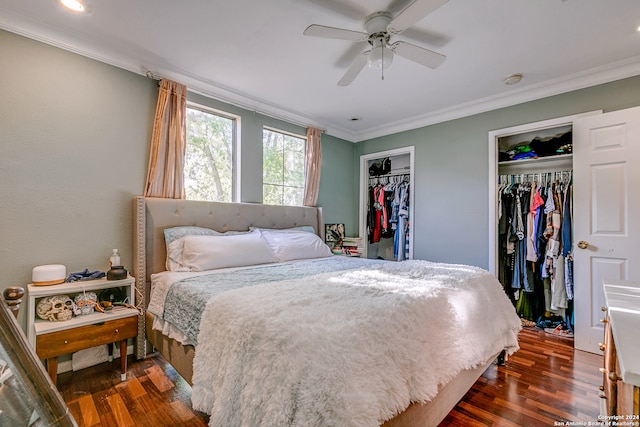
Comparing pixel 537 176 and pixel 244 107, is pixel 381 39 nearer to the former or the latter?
pixel 244 107

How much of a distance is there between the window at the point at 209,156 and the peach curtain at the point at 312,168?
1067 millimetres

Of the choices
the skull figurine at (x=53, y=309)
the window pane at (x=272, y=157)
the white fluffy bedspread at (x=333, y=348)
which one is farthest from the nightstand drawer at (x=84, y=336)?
the window pane at (x=272, y=157)

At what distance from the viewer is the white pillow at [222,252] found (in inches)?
90.4

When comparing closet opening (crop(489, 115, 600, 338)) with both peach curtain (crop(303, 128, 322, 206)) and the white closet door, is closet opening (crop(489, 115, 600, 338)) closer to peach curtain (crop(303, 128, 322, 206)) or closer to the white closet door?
the white closet door

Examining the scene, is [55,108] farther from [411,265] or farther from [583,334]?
[583,334]

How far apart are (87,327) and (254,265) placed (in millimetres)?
1210

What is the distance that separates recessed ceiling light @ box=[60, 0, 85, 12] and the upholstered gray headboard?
4.37 ft

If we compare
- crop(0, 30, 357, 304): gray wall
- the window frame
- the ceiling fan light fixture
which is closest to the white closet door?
the ceiling fan light fixture

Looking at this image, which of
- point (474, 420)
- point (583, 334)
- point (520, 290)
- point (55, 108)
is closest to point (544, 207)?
point (520, 290)

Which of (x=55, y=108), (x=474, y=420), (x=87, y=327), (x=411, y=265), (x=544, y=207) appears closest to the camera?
(x=474, y=420)

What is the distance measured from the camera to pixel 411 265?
2.29m

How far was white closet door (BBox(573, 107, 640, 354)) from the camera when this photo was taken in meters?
2.36

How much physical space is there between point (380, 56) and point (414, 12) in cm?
39

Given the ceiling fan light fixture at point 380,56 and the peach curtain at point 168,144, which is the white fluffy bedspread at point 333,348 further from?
the peach curtain at point 168,144
